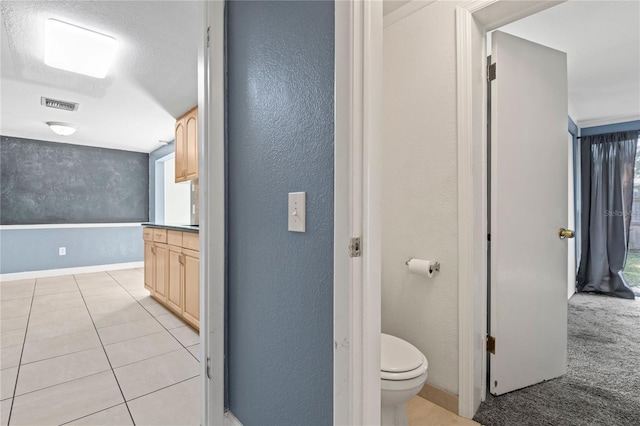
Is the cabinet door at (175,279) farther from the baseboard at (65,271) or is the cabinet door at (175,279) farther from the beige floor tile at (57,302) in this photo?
the baseboard at (65,271)

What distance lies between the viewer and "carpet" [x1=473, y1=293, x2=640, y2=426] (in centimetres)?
156

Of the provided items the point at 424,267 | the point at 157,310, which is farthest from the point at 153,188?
the point at 424,267

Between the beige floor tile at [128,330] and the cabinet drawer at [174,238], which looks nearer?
the beige floor tile at [128,330]

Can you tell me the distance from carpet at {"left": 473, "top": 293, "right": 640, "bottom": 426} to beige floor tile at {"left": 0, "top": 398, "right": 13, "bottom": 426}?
2.31 metres

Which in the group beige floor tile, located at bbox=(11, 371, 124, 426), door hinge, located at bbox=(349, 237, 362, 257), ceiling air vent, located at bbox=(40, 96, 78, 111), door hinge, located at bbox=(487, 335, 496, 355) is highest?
ceiling air vent, located at bbox=(40, 96, 78, 111)

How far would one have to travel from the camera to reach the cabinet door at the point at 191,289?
8.54ft

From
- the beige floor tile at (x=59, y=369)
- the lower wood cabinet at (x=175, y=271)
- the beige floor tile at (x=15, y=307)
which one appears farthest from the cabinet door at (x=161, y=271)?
the beige floor tile at (x=15, y=307)

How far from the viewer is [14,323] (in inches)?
114

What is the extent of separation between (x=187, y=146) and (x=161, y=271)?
1.50m

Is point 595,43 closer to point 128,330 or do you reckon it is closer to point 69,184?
point 128,330

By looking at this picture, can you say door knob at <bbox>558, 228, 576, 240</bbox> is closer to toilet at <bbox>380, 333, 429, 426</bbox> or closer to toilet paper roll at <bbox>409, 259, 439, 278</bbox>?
toilet paper roll at <bbox>409, 259, 439, 278</bbox>

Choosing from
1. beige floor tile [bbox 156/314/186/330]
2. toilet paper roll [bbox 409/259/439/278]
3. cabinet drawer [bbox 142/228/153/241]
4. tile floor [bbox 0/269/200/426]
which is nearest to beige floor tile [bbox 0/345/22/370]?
tile floor [bbox 0/269/200/426]

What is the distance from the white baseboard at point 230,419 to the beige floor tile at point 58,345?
1.72 metres

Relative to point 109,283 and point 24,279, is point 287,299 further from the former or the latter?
point 24,279
